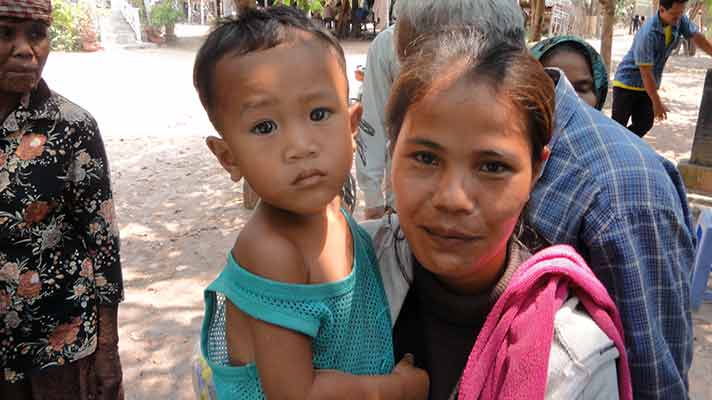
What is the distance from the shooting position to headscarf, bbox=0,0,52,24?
2.01 m

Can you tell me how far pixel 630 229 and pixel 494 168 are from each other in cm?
35

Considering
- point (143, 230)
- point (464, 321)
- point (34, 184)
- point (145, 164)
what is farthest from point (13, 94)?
point (145, 164)

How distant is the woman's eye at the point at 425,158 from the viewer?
116cm

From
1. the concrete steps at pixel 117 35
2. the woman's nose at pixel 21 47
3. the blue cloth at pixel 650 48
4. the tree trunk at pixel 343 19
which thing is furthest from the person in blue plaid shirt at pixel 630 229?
the tree trunk at pixel 343 19

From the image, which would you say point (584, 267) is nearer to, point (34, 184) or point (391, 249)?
point (391, 249)

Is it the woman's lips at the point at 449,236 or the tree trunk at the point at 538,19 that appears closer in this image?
the woman's lips at the point at 449,236

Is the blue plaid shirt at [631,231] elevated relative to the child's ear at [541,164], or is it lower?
lower

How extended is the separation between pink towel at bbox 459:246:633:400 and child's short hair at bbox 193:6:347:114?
2.17 ft

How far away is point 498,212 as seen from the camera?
1128 millimetres

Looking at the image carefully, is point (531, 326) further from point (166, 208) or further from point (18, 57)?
point (166, 208)

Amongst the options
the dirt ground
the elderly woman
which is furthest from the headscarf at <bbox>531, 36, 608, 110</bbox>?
the dirt ground

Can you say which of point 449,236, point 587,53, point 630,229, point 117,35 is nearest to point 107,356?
point 449,236

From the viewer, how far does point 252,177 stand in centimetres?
127

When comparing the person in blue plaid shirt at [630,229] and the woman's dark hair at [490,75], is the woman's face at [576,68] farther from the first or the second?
the woman's dark hair at [490,75]
